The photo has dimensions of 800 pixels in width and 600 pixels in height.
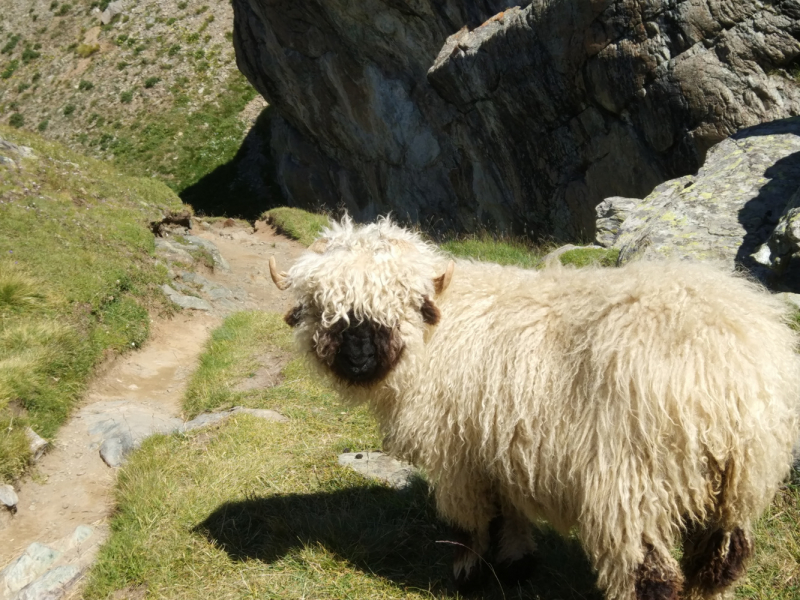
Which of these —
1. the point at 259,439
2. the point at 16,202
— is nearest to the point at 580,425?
the point at 259,439

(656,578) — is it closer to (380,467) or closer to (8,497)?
(380,467)

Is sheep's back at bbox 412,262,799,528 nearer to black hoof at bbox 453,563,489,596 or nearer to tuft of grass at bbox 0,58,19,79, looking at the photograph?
black hoof at bbox 453,563,489,596

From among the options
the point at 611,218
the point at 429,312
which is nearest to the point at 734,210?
the point at 611,218

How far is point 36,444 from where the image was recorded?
7.07 meters

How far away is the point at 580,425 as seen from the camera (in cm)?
344

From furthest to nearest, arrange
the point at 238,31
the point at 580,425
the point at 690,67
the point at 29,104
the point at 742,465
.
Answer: the point at 29,104 < the point at 238,31 < the point at 690,67 < the point at 580,425 < the point at 742,465

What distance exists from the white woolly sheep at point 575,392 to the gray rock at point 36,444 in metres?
4.38

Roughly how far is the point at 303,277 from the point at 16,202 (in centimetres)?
1140

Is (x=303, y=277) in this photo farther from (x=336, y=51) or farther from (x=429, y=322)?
(x=336, y=51)

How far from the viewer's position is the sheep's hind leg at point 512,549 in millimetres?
4266

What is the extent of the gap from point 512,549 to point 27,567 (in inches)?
158

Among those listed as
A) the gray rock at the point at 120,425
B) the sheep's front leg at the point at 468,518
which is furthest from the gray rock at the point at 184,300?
the sheep's front leg at the point at 468,518

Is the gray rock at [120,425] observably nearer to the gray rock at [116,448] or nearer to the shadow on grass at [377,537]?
the gray rock at [116,448]

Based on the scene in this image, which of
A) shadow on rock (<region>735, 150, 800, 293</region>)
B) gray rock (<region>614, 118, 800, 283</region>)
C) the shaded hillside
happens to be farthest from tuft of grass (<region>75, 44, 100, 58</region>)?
shadow on rock (<region>735, 150, 800, 293</region>)
